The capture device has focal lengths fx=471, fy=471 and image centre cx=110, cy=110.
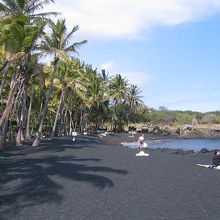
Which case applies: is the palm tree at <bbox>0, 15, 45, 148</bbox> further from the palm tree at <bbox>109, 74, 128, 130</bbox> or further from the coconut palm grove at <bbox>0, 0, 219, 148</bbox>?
the palm tree at <bbox>109, 74, 128, 130</bbox>

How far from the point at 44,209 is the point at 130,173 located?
270 inches

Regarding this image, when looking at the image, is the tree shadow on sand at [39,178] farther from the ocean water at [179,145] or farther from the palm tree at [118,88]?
the palm tree at [118,88]

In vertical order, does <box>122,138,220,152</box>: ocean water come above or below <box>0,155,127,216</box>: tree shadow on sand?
above

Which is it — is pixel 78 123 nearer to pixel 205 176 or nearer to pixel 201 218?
pixel 205 176

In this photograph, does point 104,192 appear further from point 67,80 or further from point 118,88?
point 118,88

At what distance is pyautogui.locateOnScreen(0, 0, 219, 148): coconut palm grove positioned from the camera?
86.7ft

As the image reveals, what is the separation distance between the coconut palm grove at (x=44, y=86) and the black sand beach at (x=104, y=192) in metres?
7.58

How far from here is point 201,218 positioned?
483 inches

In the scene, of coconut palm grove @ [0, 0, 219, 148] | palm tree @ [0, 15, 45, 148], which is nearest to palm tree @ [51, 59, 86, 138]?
coconut palm grove @ [0, 0, 219, 148]

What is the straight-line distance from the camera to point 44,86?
3528 cm

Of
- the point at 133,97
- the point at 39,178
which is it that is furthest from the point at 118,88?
the point at 39,178

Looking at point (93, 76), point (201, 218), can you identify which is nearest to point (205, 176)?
point (201, 218)

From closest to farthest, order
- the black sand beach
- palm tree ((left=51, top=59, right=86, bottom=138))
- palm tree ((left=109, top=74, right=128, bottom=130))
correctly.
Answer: the black sand beach, palm tree ((left=51, top=59, right=86, bottom=138)), palm tree ((left=109, top=74, right=128, bottom=130))

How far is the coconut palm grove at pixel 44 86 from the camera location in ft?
86.7
